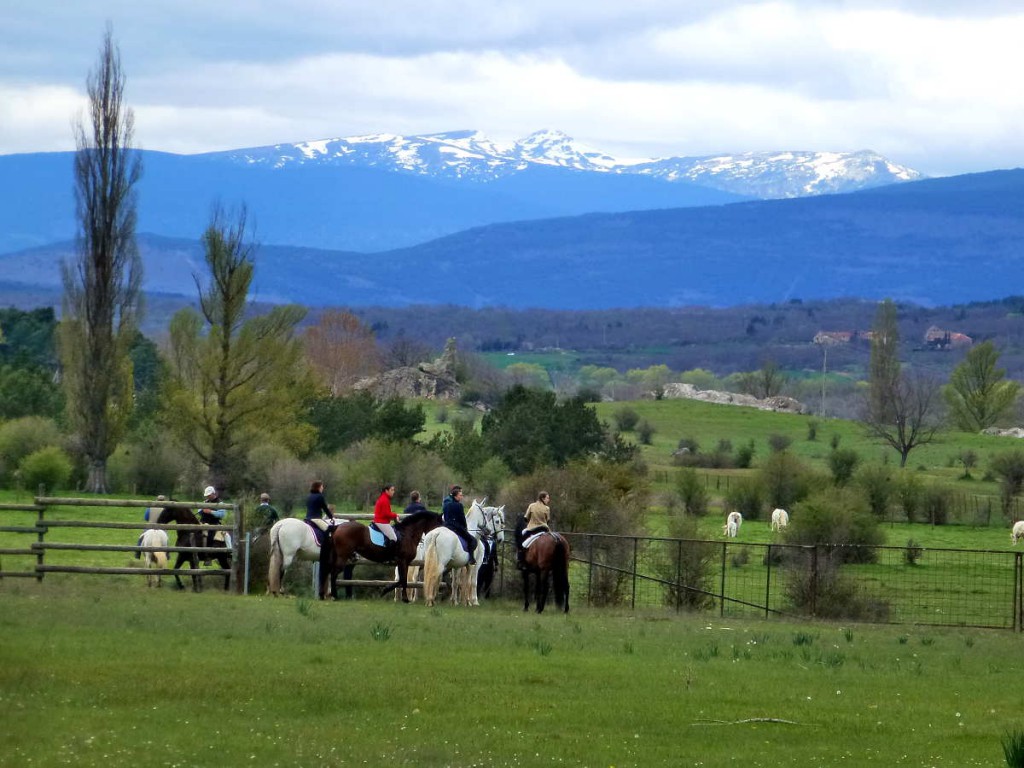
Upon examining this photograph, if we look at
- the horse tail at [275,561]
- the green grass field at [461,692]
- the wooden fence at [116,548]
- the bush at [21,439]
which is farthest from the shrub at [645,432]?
the green grass field at [461,692]

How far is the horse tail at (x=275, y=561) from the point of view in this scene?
1021 inches

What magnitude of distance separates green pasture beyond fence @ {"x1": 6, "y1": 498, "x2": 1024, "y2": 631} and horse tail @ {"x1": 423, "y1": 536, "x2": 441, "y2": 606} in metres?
2.18

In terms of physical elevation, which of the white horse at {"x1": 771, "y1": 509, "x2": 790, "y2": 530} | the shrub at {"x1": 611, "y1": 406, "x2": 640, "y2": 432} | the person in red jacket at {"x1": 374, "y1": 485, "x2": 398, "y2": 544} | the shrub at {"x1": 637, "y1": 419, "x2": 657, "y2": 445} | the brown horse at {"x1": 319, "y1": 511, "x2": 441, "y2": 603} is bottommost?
the white horse at {"x1": 771, "y1": 509, "x2": 790, "y2": 530}

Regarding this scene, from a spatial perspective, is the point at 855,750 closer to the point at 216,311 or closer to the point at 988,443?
the point at 216,311

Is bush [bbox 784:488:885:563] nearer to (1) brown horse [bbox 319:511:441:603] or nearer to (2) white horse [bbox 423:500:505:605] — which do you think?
(2) white horse [bbox 423:500:505:605]

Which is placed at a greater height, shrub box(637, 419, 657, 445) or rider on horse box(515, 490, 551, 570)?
shrub box(637, 419, 657, 445)

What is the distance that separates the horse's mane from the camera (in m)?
27.1

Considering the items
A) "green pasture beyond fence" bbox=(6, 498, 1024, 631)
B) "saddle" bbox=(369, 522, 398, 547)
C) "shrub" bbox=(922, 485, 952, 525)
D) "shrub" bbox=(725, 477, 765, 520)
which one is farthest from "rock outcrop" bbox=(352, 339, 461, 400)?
"saddle" bbox=(369, 522, 398, 547)

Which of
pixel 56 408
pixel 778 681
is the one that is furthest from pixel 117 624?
pixel 56 408

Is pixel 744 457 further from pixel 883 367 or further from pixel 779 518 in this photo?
pixel 883 367

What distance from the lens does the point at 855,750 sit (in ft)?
46.0

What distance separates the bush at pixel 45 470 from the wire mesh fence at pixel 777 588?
25487 mm

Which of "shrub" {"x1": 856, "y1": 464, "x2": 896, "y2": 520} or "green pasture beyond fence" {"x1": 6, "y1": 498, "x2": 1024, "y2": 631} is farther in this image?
"shrub" {"x1": 856, "y1": 464, "x2": 896, "y2": 520}

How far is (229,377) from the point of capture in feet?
202
